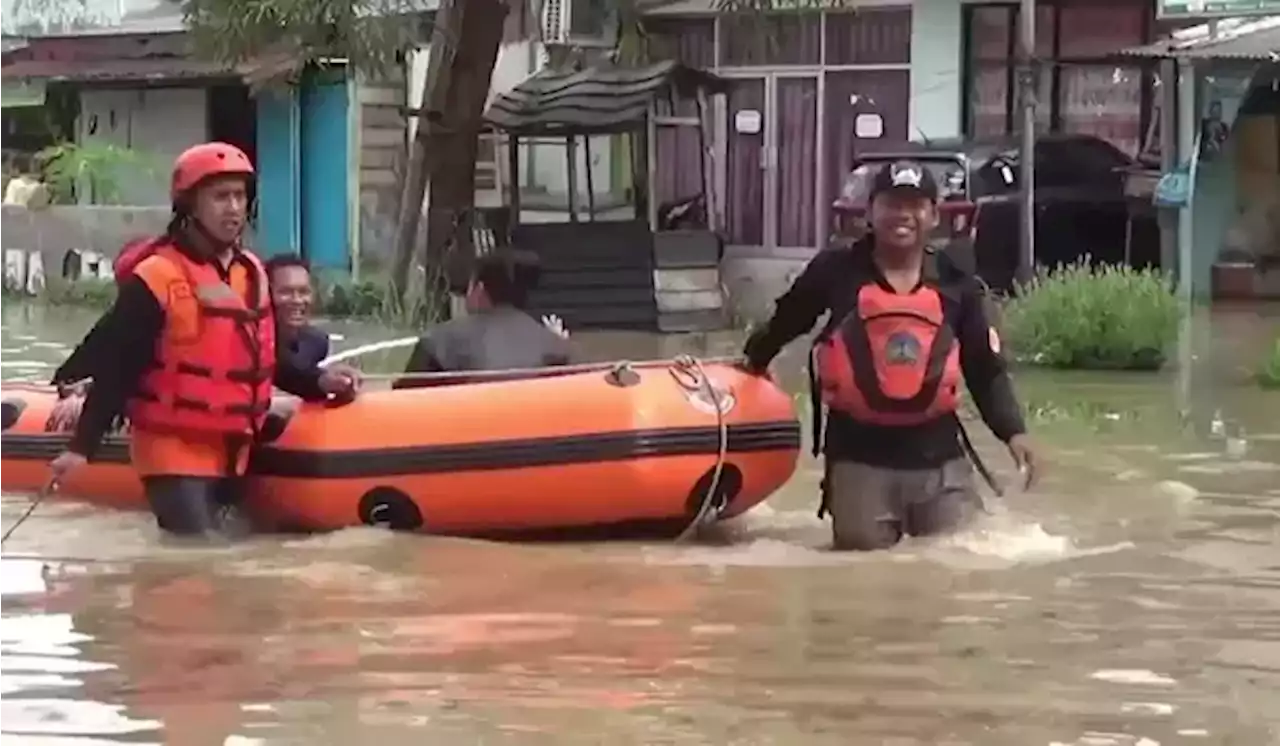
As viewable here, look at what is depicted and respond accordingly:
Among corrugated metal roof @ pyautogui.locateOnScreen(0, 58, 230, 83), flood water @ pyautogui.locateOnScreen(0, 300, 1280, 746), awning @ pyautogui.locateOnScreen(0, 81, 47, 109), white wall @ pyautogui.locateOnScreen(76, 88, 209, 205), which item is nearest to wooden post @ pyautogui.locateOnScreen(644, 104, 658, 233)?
corrugated metal roof @ pyautogui.locateOnScreen(0, 58, 230, 83)

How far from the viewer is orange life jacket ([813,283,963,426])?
27.5 ft

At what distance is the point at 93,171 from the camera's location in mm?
27766

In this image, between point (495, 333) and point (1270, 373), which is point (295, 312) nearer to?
point (495, 333)

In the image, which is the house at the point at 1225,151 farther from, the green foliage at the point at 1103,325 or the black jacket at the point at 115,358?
the black jacket at the point at 115,358

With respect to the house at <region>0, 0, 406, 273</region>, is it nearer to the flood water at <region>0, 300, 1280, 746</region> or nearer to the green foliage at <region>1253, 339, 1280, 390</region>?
the green foliage at <region>1253, 339, 1280, 390</region>

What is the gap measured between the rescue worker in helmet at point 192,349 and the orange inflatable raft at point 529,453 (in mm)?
311

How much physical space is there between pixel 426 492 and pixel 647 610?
4.56ft

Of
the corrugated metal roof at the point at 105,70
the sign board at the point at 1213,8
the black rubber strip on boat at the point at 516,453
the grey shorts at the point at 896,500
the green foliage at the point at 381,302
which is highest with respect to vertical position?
the sign board at the point at 1213,8

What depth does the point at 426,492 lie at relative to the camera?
29.3 feet

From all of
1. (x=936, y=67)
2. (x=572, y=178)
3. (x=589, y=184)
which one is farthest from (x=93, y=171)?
(x=936, y=67)

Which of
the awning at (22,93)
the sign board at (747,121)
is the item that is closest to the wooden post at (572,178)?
the sign board at (747,121)

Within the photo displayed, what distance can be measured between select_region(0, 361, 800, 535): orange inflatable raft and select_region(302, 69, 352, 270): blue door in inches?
721

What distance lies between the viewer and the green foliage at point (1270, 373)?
14773 millimetres

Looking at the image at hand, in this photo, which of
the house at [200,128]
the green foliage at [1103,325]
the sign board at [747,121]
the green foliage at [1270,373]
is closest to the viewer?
the green foliage at [1270,373]
